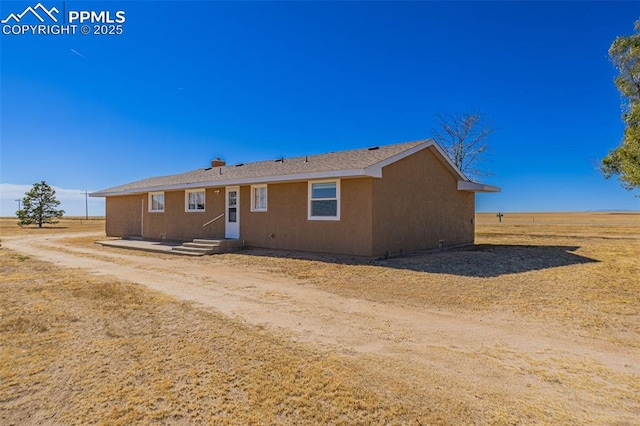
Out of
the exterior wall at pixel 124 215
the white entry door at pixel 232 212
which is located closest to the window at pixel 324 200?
the white entry door at pixel 232 212

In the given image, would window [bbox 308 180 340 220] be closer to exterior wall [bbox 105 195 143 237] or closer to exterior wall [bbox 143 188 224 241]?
exterior wall [bbox 143 188 224 241]

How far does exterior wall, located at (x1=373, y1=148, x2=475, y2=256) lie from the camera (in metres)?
11.2

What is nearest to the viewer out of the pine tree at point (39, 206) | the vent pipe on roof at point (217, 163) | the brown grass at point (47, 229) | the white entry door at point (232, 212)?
the white entry door at point (232, 212)

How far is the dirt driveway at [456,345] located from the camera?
296 centimetres

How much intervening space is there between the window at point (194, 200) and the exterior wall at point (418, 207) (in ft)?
30.1

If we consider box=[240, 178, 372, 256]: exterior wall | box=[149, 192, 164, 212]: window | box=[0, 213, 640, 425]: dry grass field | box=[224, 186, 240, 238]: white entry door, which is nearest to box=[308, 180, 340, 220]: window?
box=[240, 178, 372, 256]: exterior wall

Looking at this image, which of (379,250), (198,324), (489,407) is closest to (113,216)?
(379,250)

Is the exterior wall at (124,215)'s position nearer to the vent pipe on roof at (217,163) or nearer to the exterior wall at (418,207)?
the vent pipe on roof at (217,163)

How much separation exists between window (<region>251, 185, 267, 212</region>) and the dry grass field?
6218 millimetres

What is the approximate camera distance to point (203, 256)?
40.4 ft

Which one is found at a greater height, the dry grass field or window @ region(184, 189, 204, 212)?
window @ region(184, 189, 204, 212)

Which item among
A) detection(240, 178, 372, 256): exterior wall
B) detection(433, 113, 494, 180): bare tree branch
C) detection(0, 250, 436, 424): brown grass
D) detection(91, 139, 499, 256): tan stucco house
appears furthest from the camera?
detection(433, 113, 494, 180): bare tree branch

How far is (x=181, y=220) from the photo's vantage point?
675 inches

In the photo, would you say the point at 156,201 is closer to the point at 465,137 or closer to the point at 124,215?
the point at 124,215
